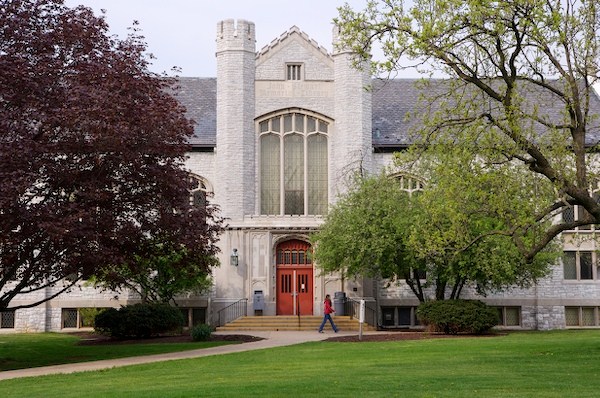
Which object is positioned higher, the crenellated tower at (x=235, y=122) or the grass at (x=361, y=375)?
the crenellated tower at (x=235, y=122)

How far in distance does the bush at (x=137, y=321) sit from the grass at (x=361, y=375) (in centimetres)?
885

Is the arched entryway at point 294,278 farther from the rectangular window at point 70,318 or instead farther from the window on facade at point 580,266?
the window on facade at point 580,266

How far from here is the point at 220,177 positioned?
37.9 m

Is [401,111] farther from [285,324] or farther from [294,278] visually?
[285,324]

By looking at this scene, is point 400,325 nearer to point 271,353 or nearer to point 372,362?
point 271,353

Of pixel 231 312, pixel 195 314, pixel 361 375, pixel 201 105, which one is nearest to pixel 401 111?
pixel 201 105

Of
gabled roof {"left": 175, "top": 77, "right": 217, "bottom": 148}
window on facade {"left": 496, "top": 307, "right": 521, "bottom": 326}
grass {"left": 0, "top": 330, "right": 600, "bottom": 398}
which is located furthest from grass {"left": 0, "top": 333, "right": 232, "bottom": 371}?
window on facade {"left": 496, "top": 307, "right": 521, "bottom": 326}

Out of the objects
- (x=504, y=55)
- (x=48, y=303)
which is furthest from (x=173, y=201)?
(x=48, y=303)

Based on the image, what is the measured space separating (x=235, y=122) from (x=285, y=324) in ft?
30.6

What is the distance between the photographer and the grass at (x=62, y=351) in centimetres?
2304

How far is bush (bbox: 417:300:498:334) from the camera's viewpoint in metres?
29.4

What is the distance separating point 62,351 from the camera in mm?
26312

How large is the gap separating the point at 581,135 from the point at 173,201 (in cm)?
1144

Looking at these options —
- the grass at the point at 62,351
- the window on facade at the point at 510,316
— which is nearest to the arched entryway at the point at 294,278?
the window on facade at the point at 510,316
